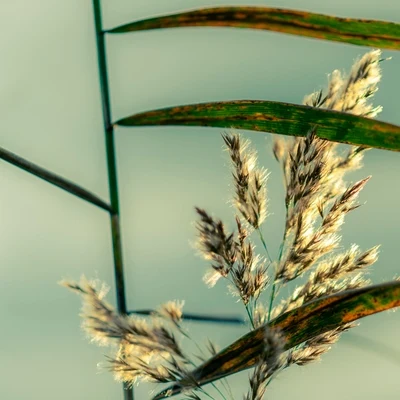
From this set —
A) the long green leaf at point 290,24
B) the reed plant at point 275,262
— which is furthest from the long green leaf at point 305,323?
the long green leaf at point 290,24

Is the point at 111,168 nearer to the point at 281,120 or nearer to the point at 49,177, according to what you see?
the point at 49,177

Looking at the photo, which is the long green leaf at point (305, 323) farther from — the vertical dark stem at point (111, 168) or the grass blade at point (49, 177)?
the grass blade at point (49, 177)

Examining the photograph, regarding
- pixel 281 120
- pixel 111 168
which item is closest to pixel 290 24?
pixel 281 120

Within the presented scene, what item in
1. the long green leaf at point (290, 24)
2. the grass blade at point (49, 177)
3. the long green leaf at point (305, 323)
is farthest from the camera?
the long green leaf at point (290, 24)

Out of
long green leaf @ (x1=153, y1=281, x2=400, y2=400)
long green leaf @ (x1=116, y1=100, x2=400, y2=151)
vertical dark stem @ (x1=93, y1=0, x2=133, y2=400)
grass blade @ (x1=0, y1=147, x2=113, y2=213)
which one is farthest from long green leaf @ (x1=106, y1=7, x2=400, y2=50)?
long green leaf @ (x1=153, y1=281, x2=400, y2=400)

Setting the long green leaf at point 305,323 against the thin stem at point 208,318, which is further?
the thin stem at point 208,318

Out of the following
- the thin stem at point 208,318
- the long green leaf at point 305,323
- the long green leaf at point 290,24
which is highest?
the long green leaf at point 290,24

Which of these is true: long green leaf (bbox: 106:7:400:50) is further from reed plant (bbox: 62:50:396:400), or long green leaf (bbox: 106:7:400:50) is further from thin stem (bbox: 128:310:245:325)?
thin stem (bbox: 128:310:245:325)
